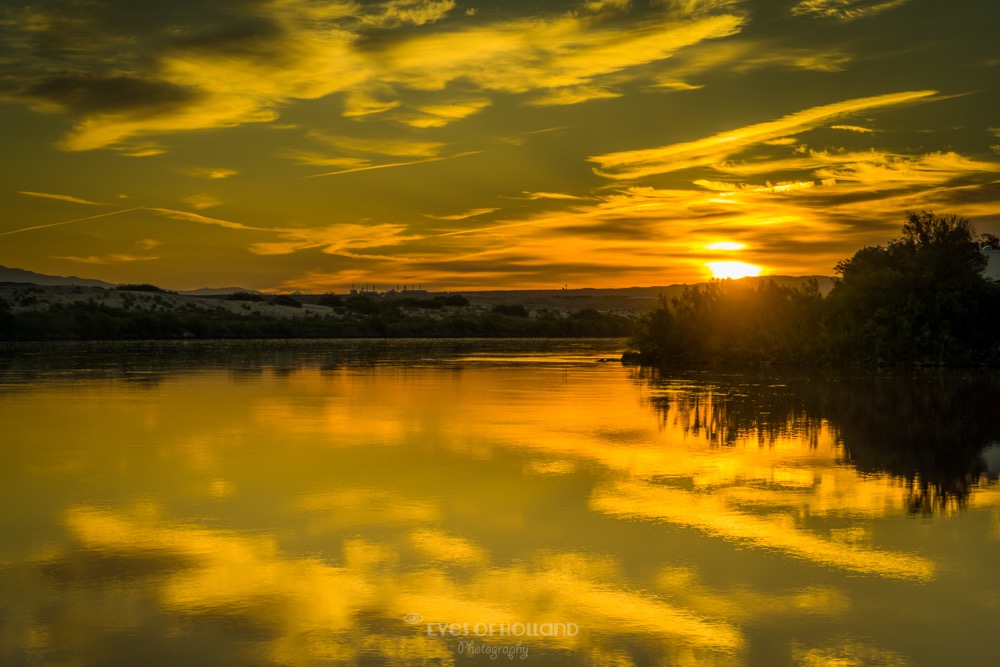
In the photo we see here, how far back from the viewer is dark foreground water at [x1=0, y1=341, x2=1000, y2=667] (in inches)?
257

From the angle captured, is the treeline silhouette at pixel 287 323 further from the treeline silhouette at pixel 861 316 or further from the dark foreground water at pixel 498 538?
the dark foreground water at pixel 498 538

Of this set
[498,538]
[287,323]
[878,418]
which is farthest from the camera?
[287,323]

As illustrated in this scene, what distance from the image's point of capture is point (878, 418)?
18859 mm

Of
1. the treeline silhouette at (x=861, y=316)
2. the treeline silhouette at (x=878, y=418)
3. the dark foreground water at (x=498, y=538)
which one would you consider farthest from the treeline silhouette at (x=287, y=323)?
the dark foreground water at (x=498, y=538)

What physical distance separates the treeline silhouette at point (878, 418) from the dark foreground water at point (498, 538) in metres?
0.10

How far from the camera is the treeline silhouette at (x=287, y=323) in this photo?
226 ft

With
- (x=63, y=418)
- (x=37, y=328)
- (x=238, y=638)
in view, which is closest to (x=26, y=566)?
(x=238, y=638)

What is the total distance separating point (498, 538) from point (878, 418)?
1186 cm

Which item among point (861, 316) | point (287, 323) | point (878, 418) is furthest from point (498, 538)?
point (287, 323)

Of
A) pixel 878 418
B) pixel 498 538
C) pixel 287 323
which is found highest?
pixel 287 323

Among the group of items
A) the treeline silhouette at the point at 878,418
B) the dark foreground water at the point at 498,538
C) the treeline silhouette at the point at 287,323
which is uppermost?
the treeline silhouette at the point at 287,323

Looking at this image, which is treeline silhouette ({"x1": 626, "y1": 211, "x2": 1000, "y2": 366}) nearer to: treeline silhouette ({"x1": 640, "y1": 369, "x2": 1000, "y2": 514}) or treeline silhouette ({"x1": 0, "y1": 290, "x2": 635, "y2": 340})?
treeline silhouette ({"x1": 640, "y1": 369, "x2": 1000, "y2": 514})

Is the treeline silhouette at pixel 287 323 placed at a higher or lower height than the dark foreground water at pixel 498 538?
higher

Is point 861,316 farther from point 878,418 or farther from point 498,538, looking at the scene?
point 498,538
